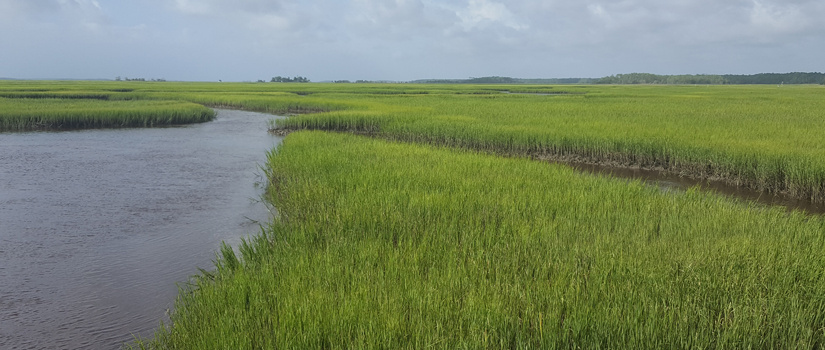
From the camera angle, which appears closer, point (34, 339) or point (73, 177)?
point (34, 339)

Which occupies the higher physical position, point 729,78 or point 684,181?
point 729,78

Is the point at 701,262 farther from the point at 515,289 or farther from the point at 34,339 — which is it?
the point at 34,339

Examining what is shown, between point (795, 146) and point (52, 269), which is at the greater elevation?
point (795, 146)

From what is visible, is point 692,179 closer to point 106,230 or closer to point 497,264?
point 497,264

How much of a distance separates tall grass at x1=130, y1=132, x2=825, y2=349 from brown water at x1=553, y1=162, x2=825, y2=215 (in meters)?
3.15

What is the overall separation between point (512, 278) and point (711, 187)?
8.93 metres

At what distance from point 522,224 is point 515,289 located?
1892 mm

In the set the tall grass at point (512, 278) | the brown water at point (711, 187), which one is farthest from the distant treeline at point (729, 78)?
the tall grass at point (512, 278)

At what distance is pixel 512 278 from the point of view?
13.9 ft

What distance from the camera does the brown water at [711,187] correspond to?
31.4ft

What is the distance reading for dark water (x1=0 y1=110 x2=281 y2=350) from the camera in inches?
201

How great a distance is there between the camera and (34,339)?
4.70 metres

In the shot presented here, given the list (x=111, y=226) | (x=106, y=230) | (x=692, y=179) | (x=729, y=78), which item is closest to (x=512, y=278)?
(x=106, y=230)

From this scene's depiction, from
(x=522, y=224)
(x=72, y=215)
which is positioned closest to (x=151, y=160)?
(x=72, y=215)
